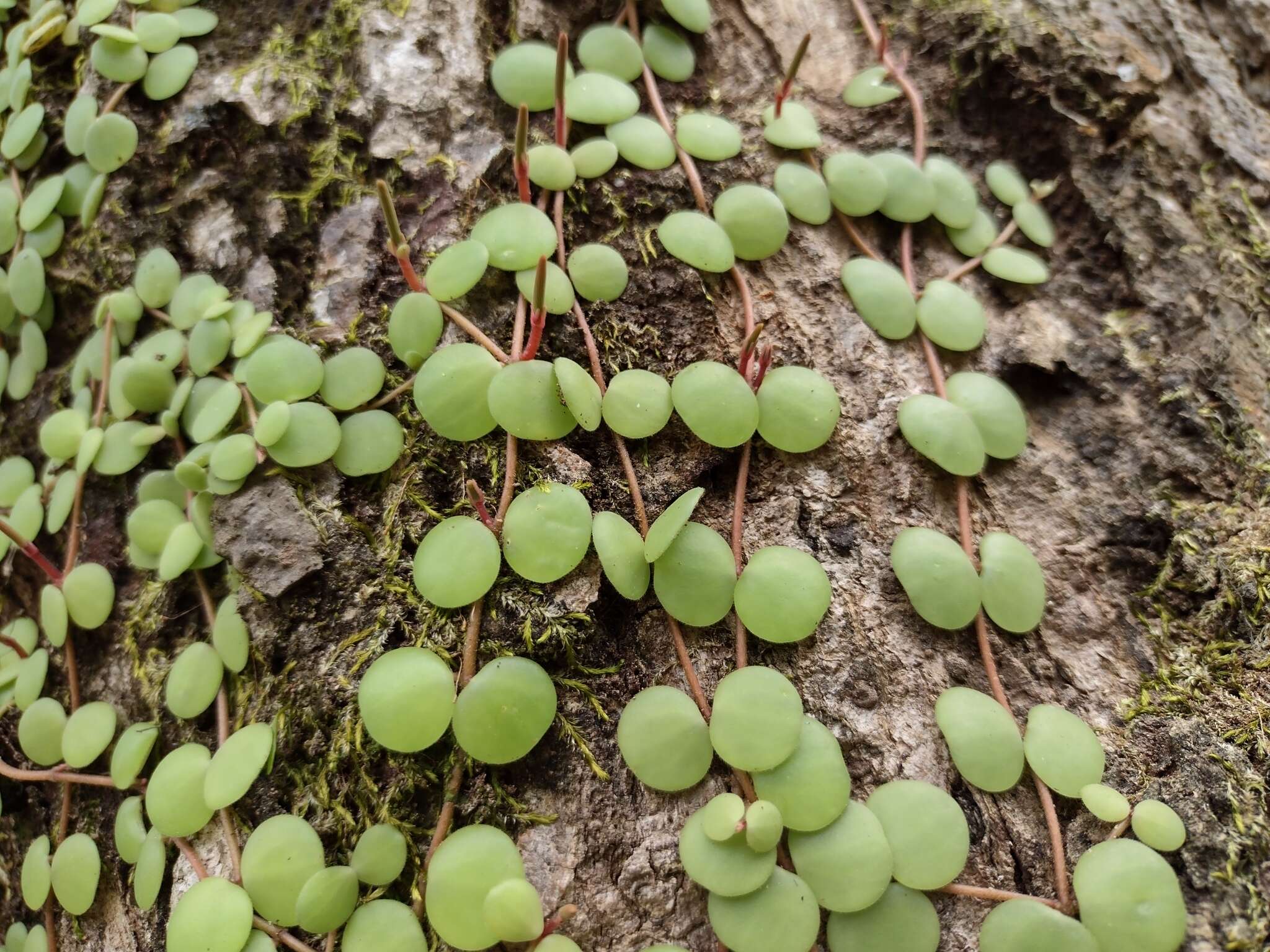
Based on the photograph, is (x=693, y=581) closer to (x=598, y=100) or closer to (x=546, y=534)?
(x=546, y=534)

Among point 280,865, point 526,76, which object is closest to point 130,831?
point 280,865

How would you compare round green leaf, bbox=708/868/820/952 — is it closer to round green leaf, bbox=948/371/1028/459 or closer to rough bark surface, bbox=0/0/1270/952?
rough bark surface, bbox=0/0/1270/952

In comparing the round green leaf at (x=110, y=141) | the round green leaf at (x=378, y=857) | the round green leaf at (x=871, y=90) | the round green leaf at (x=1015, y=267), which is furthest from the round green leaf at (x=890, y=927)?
the round green leaf at (x=110, y=141)

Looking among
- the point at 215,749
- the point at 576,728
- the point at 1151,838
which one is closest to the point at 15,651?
the point at 215,749

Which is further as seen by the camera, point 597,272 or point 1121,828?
point 597,272

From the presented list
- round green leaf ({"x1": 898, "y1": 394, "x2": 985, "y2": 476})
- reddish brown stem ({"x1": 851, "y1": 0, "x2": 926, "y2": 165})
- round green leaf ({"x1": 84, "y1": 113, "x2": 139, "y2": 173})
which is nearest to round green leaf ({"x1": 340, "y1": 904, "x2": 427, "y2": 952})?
round green leaf ({"x1": 898, "y1": 394, "x2": 985, "y2": 476})

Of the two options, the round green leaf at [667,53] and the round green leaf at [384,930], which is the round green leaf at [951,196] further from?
the round green leaf at [384,930]
